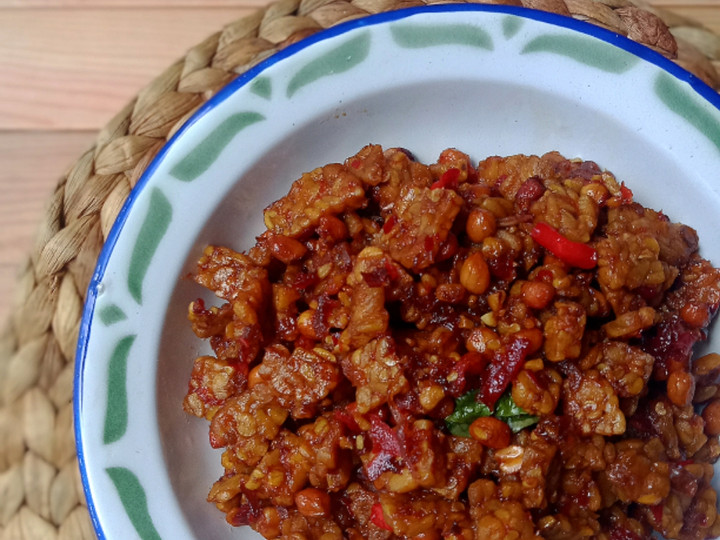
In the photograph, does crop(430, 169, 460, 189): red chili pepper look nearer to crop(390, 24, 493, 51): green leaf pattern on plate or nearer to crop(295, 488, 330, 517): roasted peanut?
crop(390, 24, 493, 51): green leaf pattern on plate

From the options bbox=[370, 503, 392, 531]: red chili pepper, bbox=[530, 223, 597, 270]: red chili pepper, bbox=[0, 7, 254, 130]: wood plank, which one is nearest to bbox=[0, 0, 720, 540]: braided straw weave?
bbox=[0, 7, 254, 130]: wood plank

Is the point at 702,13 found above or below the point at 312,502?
above

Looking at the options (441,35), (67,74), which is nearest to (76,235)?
(67,74)

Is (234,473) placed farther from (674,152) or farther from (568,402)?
(674,152)

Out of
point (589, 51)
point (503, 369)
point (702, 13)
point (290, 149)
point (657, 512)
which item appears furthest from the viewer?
point (702, 13)

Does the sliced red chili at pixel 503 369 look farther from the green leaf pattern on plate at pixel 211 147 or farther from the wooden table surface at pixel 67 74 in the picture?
the wooden table surface at pixel 67 74

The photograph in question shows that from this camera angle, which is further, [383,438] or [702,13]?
[702,13]

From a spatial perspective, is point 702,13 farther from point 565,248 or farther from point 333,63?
point 333,63

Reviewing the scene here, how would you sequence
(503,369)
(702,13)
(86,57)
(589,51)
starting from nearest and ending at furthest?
(503,369) → (589,51) → (702,13) → (86,57)
